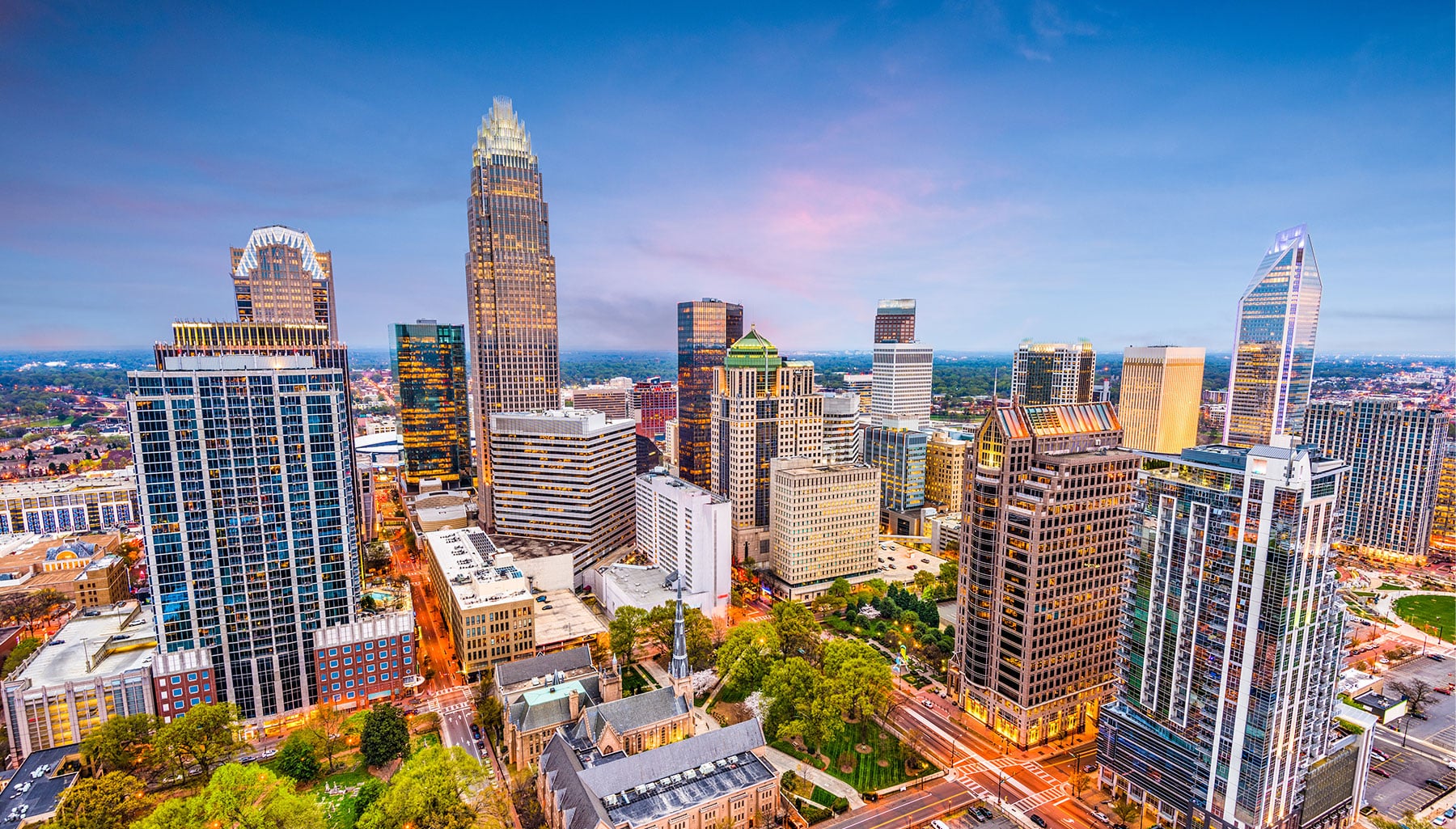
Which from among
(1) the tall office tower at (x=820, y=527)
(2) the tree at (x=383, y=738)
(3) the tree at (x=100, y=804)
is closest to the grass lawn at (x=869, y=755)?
(1) the tall office tower at (x=820, y=527)

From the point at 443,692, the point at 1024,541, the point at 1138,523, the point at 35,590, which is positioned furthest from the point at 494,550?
the point at 1138,523

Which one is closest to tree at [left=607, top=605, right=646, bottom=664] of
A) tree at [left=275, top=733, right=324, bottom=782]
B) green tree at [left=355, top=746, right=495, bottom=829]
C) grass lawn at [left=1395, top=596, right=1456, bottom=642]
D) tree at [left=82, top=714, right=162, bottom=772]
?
green tree at [left=355, top=746, right=495, bottom=829]

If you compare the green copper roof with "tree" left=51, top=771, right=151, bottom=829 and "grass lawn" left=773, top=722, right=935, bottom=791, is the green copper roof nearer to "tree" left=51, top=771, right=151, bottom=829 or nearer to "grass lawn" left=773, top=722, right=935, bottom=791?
"grass lawn" left=773, top=722, right=935, bottom=791

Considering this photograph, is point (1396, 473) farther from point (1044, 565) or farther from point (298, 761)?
point (298, 761)

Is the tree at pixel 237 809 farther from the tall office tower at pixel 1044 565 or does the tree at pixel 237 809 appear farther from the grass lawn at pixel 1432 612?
the grass lawn at pixel 1432 612

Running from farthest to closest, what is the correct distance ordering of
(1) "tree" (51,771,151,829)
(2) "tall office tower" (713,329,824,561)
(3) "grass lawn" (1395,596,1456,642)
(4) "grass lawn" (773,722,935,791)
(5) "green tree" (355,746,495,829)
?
(2) "tall office tower" (713,329,824,561), (3) "grass lawn" (1395,596,1456,642), (4) "grass lawn" (773,722,935,791), (5) "green tree" (355,746,495,829), (1) "tree" (51,771,151,829)

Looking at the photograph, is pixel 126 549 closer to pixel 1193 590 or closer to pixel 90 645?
pixel 90 645
